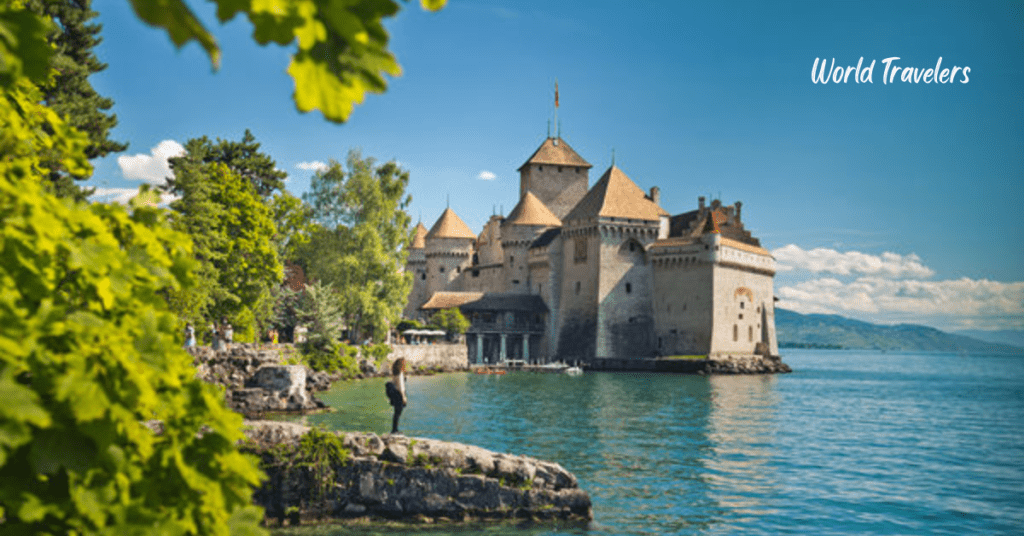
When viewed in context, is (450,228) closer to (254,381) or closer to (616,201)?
(616,201)

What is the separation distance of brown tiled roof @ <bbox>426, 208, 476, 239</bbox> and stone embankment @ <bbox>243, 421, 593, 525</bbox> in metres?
61.9

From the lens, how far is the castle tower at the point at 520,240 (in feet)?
217

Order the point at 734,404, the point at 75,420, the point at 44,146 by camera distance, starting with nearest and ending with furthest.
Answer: the point at 75,420, the point at 44,146, the point at 734,404

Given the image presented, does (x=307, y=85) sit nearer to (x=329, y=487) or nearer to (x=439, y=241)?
(x=329, y=487)

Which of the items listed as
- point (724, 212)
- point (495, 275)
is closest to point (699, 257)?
point (724, 212)

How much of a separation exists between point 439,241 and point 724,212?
27.5 meters

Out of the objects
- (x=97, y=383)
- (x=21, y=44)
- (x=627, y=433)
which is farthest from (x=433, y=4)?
(x=627, y=433)

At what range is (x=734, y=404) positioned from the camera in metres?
32.3

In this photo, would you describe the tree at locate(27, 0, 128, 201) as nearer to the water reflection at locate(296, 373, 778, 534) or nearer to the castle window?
the water reflection at locate(296, 373, 778, 534)

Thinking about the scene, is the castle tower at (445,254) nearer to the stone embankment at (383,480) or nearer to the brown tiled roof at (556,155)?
the brown tiled roof at (556,155)

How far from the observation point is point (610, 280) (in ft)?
193

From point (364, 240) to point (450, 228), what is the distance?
101 ft

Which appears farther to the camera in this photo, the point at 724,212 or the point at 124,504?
the point at 724,212

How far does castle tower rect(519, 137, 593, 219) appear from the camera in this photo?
73.8m
